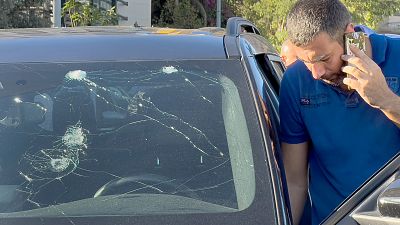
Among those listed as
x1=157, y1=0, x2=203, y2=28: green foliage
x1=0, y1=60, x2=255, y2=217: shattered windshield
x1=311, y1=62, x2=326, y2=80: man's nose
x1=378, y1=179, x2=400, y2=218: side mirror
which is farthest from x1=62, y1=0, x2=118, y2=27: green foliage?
x1=157, y1=0, x2=203, y2=28: green foliage

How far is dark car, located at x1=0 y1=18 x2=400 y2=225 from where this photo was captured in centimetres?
226

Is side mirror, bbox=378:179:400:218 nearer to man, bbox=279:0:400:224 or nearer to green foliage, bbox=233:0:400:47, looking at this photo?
man, bbox=279:0:400:224

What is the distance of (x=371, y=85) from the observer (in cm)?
240

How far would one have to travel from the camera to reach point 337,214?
1962 millimetres

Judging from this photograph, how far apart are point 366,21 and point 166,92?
54.3 feet

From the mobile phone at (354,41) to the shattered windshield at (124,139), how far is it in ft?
1.31

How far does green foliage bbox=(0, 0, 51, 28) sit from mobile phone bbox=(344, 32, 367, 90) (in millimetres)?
12587

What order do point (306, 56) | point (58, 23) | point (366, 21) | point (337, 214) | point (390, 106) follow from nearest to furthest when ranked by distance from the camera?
point (337, 214)
point (390, 106)
point (306, 56)
point (58, 23)
point (366, 21)

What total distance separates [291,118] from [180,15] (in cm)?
2371

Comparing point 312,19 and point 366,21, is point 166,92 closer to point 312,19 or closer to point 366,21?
point 312,19

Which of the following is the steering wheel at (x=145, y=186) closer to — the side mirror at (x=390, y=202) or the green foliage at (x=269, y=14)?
the side mirror at (x=390, y=202)

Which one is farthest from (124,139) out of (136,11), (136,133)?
(136,11)

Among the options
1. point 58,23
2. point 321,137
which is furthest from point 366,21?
point 321,137

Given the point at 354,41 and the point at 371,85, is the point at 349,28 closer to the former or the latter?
the point at 354,41
